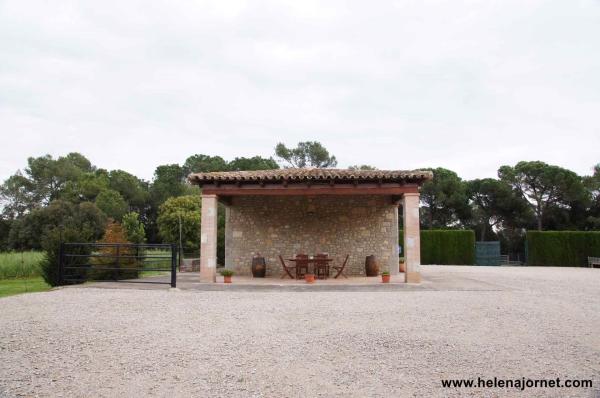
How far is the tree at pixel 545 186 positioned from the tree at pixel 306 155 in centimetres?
1461

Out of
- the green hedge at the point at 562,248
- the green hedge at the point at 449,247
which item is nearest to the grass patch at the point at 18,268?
the green hedge at the point at 449,247

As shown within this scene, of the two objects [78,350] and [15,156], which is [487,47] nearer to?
[78,350]

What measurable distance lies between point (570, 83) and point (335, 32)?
6.62 m

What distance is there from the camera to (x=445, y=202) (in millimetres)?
31859

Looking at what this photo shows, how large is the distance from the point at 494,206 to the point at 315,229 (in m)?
23.7

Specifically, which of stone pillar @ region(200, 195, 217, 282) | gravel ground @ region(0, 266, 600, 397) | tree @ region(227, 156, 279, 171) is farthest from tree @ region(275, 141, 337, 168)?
gravel ground @ region(0, 266, 600, 397)

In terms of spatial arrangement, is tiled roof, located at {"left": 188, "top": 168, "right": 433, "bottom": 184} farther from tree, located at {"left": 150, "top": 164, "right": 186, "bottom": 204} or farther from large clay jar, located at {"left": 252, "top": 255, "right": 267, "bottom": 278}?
tree, located at {"left": 150, "top": 164, "right": 186, "bottom": 204}

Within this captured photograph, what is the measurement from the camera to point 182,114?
20.6 meters

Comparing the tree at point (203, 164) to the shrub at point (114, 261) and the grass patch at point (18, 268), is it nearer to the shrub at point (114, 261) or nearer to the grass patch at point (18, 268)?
the grass patch at point (18, 268)

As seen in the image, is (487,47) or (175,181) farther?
(175,181)

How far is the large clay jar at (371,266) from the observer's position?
475 inches

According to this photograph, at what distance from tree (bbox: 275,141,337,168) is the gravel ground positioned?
1133 inches

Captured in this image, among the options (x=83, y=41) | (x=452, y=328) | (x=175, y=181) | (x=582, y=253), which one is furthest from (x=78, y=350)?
(x=175, y=181)

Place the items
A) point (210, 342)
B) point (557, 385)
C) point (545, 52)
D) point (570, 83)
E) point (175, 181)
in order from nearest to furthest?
point (557, 385), point (210, 342), point (545, 52), point (570, 83), point (175, 181)
